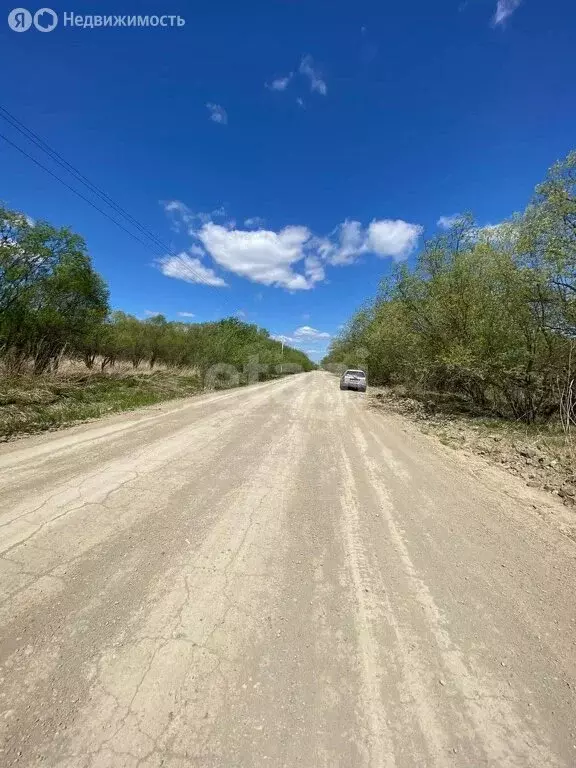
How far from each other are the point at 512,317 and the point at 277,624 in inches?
409

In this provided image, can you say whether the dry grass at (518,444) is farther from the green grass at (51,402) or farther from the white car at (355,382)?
the white car at (355,382)

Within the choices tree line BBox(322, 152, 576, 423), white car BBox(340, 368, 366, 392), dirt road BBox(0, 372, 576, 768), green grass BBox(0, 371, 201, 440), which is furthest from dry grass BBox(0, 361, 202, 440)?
white car BBox(340, 368, 366, 392)

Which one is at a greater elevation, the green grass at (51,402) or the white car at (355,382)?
the white car at (355,382)

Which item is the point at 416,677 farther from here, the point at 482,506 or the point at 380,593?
the point at 482,506

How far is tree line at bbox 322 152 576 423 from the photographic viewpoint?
27.8ft

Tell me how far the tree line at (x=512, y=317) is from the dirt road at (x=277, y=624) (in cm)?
651

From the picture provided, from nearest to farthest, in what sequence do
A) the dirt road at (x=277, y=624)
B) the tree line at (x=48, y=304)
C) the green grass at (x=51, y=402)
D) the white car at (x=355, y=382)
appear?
the dirt road at (x=277, y=624) → the green grass at (x=51, y=402) → the tree line at (x=48, y=304) → the white car at (x=355, y=382)

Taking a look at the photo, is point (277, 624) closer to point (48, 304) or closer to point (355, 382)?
point (48, 304)

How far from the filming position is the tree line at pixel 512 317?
8.46 metres

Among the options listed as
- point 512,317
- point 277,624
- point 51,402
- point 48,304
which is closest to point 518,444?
point 512,317

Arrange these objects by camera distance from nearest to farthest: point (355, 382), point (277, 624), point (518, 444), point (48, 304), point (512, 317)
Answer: point (277, 624), point (518, 444), point (512, 317), point (48, 304), point (355, 382)

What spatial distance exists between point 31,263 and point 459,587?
17.6 m

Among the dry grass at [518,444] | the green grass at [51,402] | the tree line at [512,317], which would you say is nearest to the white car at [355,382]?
the tree line at [512,317]

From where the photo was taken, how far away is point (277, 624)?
224cm
